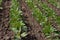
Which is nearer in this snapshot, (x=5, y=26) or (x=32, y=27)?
(x=32, y=27)

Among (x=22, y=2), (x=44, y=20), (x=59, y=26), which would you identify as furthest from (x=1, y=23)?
(x=22, y=2)

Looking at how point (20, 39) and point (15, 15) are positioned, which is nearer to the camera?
point (20, 39)

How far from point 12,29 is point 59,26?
1.24 m

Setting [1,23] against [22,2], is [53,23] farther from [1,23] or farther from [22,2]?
Answer: [22,2]

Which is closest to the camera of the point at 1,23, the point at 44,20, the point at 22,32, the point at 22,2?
the point at 22,32

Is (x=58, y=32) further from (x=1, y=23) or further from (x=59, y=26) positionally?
(x=1, y=23)

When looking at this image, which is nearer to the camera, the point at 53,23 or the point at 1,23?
the point at 53,23

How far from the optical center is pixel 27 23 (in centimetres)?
580

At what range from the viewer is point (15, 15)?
5.89 meters

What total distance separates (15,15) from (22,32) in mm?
919

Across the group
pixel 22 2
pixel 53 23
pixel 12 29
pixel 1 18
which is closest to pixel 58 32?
pixel 53 23

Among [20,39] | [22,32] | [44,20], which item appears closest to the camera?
[20,39]

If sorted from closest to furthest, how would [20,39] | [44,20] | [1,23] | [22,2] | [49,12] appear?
[20,39]
[44,20]
[1,23]
[49,12]
[22,2]

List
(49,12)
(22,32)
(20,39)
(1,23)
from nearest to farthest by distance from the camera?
1. (20,39)
2. (22,32)
3. (1,23)
4. (49,12)
